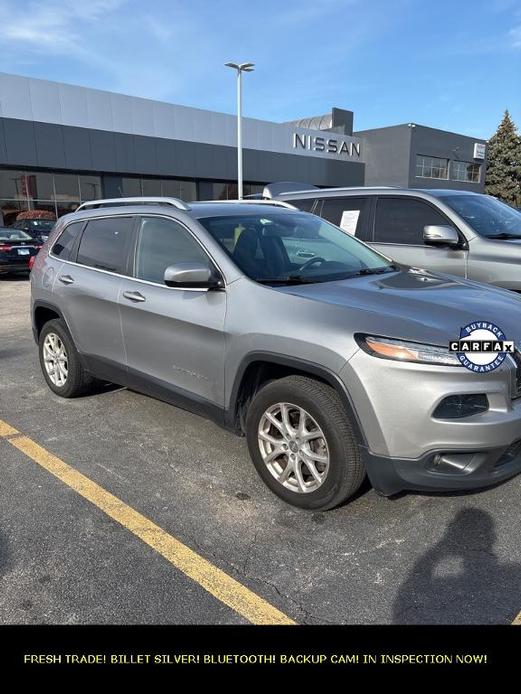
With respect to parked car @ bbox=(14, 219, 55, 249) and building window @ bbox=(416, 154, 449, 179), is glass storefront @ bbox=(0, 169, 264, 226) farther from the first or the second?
building window @ bbox=(416, 154, 449, 179)

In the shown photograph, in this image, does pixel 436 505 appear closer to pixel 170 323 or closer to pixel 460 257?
pixel 170 323

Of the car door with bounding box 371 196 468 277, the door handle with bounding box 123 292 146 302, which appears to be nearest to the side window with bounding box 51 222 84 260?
the door handle with bounding box 123 292 146 302

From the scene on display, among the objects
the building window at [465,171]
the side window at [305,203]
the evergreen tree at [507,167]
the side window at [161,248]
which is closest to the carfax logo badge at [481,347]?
the side window at [161,248]

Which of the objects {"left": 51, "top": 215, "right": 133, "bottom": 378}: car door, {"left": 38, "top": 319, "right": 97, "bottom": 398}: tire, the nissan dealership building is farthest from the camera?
the nissan dealership building

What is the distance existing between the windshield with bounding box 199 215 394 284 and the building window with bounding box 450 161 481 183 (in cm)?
4700

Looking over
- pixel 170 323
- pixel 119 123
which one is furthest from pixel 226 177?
pixel 170 323

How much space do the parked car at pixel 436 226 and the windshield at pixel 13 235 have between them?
1051cm

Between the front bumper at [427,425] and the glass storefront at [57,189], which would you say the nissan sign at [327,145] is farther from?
the front bumper at [427,425]

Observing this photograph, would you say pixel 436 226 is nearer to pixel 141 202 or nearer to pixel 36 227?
pixel 141 202

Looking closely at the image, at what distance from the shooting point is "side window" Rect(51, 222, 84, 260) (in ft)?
15.9

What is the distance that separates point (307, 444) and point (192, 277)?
46.8 inches

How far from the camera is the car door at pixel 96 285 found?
4.16 metres
